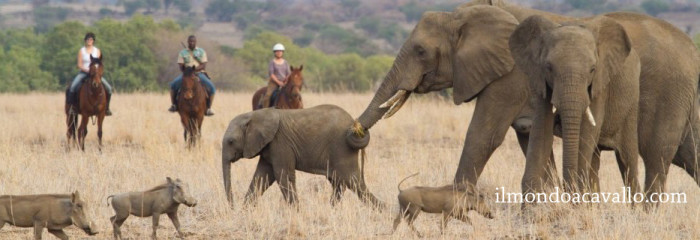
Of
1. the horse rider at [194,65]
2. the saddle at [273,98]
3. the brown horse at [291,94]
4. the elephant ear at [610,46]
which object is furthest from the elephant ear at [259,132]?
the horse rider at [194,65]

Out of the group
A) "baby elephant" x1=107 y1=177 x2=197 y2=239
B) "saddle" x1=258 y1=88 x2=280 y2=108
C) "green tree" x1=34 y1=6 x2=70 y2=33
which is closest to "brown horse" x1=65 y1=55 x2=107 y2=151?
"saddle" x1=258 y1=88 x2=280 y2=108

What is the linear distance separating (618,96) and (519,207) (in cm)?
135

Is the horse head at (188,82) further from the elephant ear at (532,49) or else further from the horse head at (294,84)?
the elephant ear at (532,49)

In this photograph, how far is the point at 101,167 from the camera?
14320mm

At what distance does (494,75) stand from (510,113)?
1.16 feet

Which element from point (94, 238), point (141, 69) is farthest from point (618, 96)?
point (141, 69)

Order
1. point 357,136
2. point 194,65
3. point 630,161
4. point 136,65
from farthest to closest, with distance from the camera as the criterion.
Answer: point 136,65
point 194,65
point 357,136
point 630,161

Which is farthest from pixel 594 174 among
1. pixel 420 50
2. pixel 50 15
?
pixel 50 15

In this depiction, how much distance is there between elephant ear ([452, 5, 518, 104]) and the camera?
1083cm

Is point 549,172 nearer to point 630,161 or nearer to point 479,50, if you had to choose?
point 630,161

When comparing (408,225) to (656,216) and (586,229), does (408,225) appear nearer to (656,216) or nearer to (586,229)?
(586,229)

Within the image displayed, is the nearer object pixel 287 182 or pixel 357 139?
pixel 357 139

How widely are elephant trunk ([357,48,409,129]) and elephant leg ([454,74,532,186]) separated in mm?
723

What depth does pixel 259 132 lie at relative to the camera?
11.8 metres
